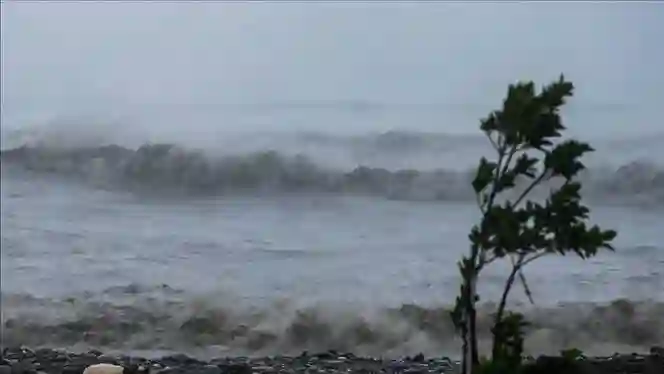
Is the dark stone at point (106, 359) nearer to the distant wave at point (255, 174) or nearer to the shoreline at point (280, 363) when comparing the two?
the shoreline at point (280, 363)

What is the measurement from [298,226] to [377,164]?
505 millimetres

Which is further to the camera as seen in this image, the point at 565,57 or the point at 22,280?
the point at 22,280

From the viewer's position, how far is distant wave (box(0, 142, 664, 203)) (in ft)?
13.7

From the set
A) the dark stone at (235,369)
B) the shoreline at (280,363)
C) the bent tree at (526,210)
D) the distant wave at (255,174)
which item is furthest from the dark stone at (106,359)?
the bent tree at (526,210)

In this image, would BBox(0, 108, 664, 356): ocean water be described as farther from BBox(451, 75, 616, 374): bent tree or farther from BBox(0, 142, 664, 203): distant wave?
BBox(451, 75, 616, 374): bent tree

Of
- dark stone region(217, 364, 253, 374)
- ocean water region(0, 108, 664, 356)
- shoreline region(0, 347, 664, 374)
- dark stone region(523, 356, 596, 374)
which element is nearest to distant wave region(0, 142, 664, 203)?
ocean water region(0, 108, 664, 356)

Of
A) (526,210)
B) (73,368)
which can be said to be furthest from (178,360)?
(526,210)

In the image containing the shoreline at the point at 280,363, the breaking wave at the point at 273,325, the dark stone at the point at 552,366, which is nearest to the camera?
the dark stone at the point at 552,366

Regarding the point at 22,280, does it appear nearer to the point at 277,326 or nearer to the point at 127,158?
the point at 127,158

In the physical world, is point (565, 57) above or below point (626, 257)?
above

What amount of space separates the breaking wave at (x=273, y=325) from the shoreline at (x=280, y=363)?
6cm

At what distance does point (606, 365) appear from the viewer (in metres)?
3.84

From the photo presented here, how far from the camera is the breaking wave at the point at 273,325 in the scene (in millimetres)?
4070

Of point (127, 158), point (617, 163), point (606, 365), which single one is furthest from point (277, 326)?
point (617, 163)
